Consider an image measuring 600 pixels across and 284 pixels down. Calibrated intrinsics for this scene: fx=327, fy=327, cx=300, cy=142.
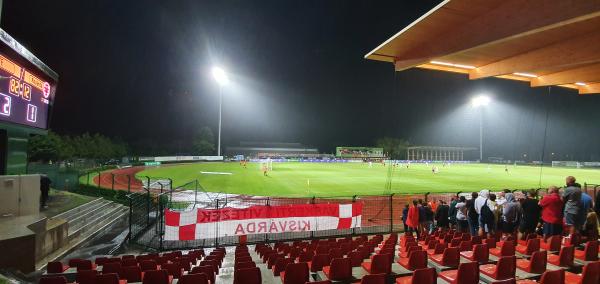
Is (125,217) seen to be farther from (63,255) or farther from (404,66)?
(404,66)

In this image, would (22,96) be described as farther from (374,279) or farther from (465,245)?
(465,245)

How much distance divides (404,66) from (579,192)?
555cm

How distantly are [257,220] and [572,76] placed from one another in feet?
39.5

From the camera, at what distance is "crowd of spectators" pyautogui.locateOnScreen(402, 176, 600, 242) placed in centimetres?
860

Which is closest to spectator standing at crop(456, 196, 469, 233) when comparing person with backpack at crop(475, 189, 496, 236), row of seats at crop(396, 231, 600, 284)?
person with backpack at crop(475, 189, 496, 236)

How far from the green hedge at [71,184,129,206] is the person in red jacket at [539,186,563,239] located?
843 inches

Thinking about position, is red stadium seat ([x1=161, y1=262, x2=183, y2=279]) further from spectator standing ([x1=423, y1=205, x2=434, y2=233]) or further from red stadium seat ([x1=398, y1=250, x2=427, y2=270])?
spectator standing ([x1=423, y1=205, x2=434, y2=233])

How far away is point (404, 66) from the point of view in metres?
9.78

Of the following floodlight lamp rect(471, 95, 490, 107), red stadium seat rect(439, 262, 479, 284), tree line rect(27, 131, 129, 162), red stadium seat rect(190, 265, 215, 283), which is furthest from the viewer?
floodlight lamp rect(471, 95, 490, 107)

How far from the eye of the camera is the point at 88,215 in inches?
657

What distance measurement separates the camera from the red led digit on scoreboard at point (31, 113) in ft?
39.8

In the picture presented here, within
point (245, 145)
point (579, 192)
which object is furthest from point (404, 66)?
point (245, 145)

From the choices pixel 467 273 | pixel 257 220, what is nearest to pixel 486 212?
pixel 467 273

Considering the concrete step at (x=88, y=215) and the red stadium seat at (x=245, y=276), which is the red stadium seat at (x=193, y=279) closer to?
the red stadium seat at (x=245, y=276)
